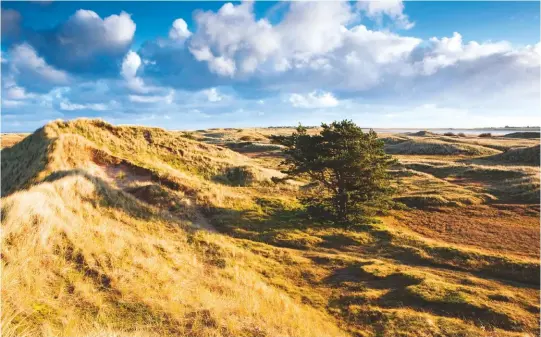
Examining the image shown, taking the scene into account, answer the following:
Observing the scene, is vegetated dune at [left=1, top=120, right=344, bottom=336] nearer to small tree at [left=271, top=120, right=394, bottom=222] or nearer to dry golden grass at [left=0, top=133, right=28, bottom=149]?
small tree at [left=271, top=120, right=394, bottom=222]

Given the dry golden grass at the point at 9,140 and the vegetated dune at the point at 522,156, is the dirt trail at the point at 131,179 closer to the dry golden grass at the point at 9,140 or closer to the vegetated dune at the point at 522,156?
the dry golden grass at the point at 9,140

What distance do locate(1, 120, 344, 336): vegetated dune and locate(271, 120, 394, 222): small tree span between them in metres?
8.71

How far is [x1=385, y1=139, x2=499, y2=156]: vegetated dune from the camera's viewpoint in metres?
63.6

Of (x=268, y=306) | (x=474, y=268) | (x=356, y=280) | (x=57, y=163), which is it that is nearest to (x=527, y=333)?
(x=474, y=268)

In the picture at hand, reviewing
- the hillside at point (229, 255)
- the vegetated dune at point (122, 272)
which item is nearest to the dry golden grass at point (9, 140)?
the hillside at point (229, 255)

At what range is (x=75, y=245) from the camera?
11000 mm

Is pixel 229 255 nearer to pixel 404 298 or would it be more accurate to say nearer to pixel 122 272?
pixel 122 272

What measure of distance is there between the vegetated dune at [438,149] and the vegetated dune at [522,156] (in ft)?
36.9

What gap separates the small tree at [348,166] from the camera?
22969mm

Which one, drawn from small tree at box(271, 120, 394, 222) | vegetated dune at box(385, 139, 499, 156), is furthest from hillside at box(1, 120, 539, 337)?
vegetated dune at box(385, 139, 499, 156)

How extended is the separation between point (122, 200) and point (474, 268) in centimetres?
2121

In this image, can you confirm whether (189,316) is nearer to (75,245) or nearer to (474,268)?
(75,245)

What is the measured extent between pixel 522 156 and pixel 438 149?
21051mm

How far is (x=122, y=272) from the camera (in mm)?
10391
